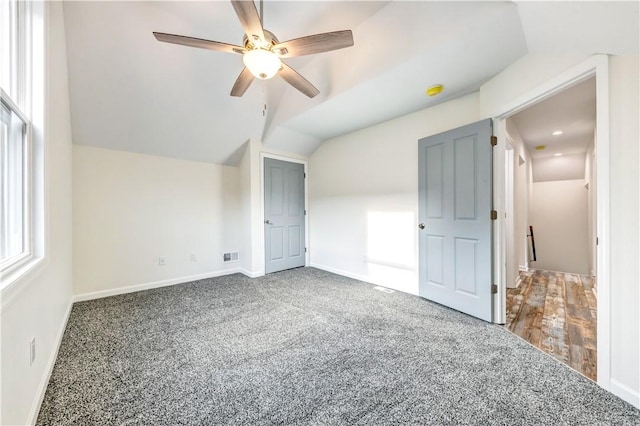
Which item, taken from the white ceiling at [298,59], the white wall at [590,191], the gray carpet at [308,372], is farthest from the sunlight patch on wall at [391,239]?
the white wall at [590,191]

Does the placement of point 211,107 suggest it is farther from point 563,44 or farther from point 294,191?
point 563,44

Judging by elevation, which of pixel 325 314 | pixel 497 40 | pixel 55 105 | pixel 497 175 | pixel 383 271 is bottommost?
pixel 325 314

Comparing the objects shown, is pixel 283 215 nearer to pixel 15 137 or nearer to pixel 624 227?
pixel 15 137

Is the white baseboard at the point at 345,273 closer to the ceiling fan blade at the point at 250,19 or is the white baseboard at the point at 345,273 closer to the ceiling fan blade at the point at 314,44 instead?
the ceiling fan blade at the point at 314,44

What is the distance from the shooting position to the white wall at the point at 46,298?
104cm

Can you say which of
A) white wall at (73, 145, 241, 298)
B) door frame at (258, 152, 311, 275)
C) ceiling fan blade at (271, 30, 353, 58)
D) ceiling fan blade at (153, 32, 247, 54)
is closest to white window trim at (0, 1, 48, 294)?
ceiling fan blade at (153, 32, 247, 54)

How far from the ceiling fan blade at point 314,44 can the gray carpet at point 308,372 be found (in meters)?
2.29

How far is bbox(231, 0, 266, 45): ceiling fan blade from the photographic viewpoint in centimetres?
145

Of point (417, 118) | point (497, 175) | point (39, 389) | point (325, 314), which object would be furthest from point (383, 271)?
point (39, 389)

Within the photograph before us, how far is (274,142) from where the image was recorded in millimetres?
4098

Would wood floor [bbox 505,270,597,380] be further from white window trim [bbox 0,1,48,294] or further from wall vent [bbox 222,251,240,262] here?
wall vent [bbox 222,251,240,262]

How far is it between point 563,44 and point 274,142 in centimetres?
343

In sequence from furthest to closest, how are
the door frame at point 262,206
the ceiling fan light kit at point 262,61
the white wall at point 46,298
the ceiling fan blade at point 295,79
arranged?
the door frame at point 262,206, the ceiling fan blade at point 295,79, the ceiling fan light kit at point 262,61, the white wall at point 46,298

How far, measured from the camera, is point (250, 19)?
5.16 ft
